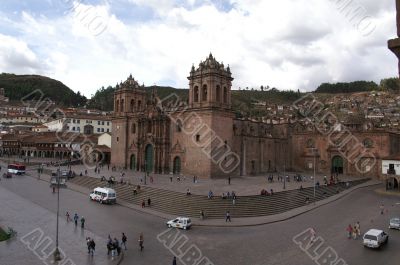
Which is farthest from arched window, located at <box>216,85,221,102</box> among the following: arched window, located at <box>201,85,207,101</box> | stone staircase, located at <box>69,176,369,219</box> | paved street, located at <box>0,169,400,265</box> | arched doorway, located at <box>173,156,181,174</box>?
paved street, located at <box>0,169,400,265</box>

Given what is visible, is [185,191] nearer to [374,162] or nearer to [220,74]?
[220,74]

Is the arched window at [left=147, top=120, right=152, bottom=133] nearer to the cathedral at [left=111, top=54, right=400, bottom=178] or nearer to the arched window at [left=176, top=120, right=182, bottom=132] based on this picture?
the cathedral at [left=111, top=54, right=400, bottom=178]

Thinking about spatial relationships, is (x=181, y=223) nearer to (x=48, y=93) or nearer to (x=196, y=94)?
(x=196, y=94)

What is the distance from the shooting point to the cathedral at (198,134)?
46375 millimetres

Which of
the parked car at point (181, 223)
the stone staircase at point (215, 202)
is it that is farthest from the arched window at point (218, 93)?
the parked car at point (181, 223)

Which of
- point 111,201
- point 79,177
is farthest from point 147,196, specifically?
point 79,177

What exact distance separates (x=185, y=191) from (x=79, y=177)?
18.8 m

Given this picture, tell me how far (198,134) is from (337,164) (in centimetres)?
2397

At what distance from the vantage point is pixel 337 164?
58406mm

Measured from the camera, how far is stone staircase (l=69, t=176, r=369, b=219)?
104 ft

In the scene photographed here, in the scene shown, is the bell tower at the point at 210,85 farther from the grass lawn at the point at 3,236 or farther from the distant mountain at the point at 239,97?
the distant mountain at the point at 239,97

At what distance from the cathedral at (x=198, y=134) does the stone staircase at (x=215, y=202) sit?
1091cm

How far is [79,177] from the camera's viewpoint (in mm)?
48625

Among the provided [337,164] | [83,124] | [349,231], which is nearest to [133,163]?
[337,164]
